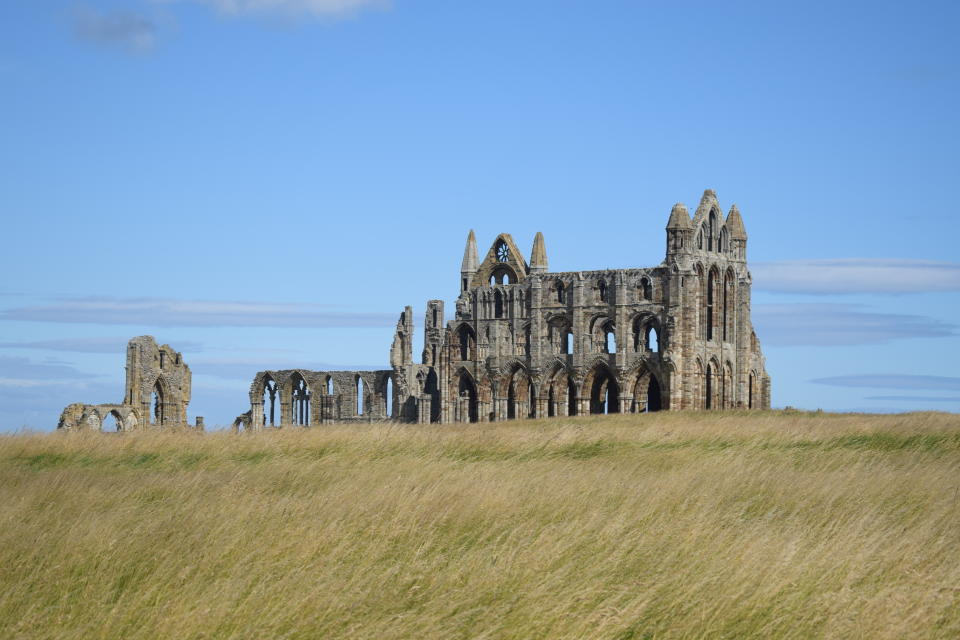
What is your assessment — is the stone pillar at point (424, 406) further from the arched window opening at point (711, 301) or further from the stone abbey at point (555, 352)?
the arched window opening at point (711, 301)

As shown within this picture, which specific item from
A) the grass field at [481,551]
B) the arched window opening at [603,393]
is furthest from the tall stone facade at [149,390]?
the grass field at [481,551]

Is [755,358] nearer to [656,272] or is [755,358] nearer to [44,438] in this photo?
[656,272]

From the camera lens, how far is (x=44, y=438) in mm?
20469

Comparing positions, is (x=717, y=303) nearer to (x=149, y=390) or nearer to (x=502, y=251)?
(x=502, y=251)

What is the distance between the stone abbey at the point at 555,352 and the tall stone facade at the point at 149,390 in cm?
6

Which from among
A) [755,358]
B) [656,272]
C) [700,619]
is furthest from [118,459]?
[755,358]

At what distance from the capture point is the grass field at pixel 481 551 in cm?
871

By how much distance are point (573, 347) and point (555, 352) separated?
4.23ft

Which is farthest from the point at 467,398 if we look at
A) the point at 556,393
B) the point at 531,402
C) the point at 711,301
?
the point at 711,301

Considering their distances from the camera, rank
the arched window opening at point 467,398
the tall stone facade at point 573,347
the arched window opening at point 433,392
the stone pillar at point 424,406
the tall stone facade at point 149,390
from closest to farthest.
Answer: the tall stone facade at point 149,390 → the tall stone facade at point 573,347 → the stone pillar at point 424,406 → the arched window opening at point 467,398 → the arched window opening at point 433,392

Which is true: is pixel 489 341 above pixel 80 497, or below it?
above

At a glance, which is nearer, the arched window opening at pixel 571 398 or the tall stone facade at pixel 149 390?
the tall stone facade at pixel 149 390

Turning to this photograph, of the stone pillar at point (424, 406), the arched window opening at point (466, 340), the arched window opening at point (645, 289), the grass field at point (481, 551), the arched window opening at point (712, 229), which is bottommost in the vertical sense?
the grass field at point (481, 551)

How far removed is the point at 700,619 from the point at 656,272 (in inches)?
1905
